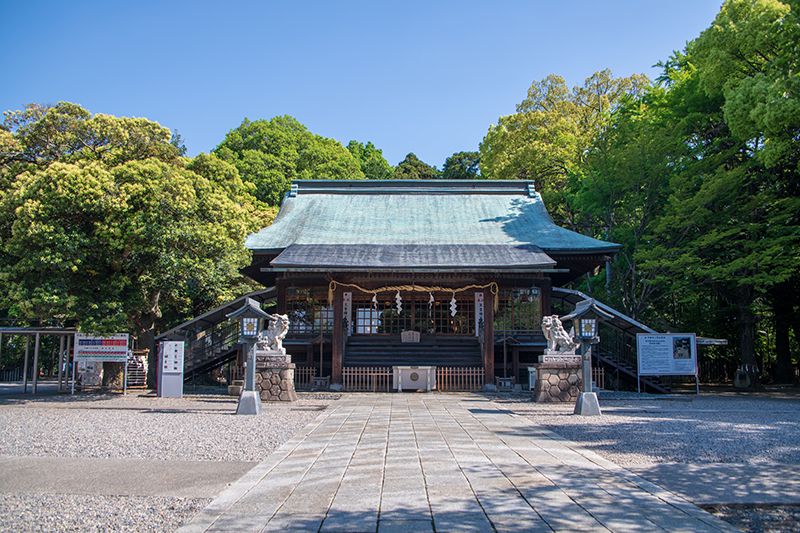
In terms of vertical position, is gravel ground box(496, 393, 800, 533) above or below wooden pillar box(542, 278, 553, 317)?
below

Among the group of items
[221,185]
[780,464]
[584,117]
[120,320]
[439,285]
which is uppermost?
[584,117]

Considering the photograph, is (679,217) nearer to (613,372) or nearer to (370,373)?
(613,372)

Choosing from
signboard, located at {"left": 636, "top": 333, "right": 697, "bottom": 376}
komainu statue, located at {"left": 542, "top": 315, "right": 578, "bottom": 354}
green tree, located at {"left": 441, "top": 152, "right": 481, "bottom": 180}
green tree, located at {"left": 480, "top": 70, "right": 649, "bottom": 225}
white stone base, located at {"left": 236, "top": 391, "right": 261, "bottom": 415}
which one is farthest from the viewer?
green tree, located at {"left": 441, "top": 152, "right": 481, "bottom": 180}

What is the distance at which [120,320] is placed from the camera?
1460 centimetres

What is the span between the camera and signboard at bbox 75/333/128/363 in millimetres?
15459

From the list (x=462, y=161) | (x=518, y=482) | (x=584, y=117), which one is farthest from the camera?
(x=462, y=161)

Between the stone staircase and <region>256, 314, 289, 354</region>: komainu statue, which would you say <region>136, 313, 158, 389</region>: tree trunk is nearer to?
<region>256, 314, 289, 354</region>: komainu statue

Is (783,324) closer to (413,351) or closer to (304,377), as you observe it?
(413,351)

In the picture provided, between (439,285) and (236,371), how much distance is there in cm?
766

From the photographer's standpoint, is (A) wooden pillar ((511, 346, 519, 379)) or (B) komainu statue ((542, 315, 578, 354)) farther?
(A) wooden pillar ((511, 346, 519, 379))

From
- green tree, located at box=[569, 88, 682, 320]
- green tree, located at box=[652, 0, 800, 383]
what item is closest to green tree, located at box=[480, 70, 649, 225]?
green tree, located at box=[569, 88, 682, 320]

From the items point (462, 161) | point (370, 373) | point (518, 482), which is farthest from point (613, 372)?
point (462, 161)

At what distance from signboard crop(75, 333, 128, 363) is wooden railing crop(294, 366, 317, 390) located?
534cm

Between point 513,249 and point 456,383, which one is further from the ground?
point 513,249
